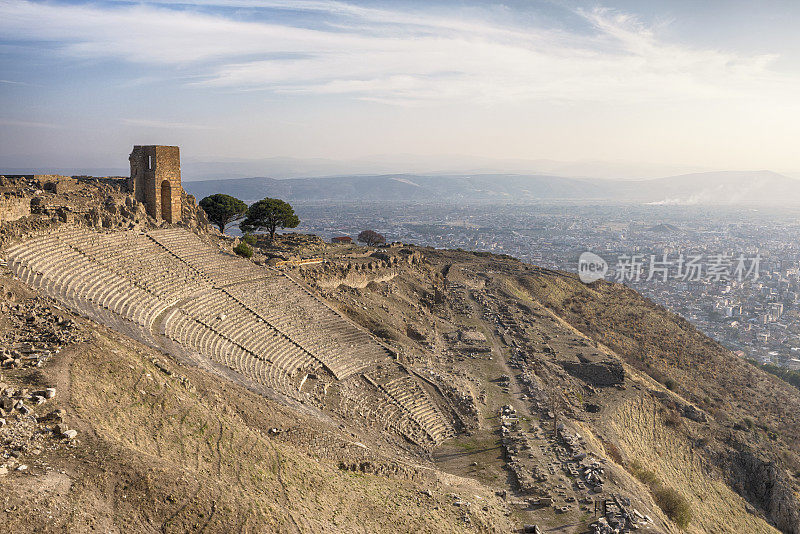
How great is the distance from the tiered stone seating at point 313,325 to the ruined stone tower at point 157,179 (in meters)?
8.55

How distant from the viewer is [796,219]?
19125cm

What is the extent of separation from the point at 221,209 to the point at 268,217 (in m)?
3.74

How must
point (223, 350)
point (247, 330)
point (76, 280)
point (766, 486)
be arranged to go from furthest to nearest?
point (766, 486)
point (247, 330)
point (223, 350)
point (76, 280)

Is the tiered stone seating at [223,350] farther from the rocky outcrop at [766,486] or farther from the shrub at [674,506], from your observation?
the rocky outcrop at [766,486]

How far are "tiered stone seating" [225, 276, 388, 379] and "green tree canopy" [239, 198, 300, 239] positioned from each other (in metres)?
17.8

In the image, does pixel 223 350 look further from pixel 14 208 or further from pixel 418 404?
pixel 14 208

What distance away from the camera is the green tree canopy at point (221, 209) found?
4400 cm

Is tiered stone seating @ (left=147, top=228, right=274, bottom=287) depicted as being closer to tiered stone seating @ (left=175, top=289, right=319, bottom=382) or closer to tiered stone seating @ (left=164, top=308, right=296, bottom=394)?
tiered stone seating @ (left=175, top=289, right=319, bottom=382)

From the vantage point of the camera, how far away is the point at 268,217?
45.6 meters

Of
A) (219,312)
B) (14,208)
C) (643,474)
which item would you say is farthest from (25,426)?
(643,474)

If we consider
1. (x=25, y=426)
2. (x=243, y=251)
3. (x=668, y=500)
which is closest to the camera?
(x=25, y=426)

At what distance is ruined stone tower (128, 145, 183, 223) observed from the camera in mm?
31016

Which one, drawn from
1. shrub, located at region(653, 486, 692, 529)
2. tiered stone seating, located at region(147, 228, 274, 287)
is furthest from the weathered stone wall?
shrub, located at region(653, 486, 692, 529)

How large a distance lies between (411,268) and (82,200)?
23.4 meters
